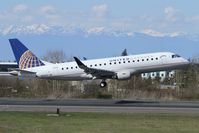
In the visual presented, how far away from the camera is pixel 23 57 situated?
63562 millimetres

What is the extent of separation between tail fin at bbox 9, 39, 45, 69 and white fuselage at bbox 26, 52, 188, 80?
2.65 feet

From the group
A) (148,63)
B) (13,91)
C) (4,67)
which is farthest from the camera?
(4,67)

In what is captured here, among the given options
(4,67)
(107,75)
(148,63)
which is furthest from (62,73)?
(4,67)

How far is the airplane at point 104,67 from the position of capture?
58.2m

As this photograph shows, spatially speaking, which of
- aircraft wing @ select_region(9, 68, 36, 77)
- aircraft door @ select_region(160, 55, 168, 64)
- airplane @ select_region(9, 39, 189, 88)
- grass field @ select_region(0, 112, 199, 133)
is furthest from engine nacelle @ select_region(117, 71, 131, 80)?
grass field @ select_region(0, 112, 199, 133)

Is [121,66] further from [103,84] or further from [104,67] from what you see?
[103,84]

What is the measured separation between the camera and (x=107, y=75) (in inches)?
2328

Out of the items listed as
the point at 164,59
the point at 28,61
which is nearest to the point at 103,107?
the point at 164,59

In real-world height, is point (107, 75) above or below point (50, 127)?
above

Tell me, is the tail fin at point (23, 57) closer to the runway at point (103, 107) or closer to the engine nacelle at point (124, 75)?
the engine nacelle at point (124, 75)

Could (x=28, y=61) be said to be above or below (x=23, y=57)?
below

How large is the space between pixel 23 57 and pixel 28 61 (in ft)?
3.63

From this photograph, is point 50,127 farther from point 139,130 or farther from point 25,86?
point 25,86

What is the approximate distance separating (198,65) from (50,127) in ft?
244
